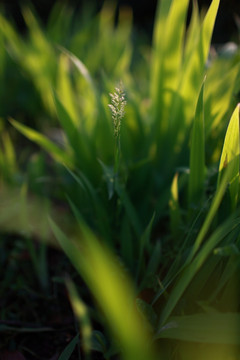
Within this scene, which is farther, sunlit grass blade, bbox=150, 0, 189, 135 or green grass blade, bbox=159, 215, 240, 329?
sunlit grass blade, bbox=150, 0, 189, 135

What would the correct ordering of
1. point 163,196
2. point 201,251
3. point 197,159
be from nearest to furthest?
point 201,251 < point 197,159 < point 163,196

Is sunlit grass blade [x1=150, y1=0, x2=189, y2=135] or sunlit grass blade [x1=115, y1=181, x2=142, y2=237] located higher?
sunlit grass blade [x1=150, y1=0, x2=189, y2=135]

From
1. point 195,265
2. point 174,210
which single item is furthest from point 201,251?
point 174,210

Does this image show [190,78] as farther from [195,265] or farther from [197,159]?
[195,265]

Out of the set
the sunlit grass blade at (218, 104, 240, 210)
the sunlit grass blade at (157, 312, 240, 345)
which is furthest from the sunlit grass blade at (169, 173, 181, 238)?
the sunlit grass blade at (157, 312, 240, 345)

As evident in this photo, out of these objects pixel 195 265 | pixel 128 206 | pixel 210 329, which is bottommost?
pixel 210 329

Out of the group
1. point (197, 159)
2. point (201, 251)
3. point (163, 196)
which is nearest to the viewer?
point (201, 251)

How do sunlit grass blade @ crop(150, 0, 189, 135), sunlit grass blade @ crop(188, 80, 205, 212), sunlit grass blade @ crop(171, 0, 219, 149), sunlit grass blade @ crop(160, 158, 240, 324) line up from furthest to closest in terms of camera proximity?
1. sunlit grass blade @ crop(150, 0, 189, 135)
2. sunlit grass blade @ crop(171, 0, 219, 149)
3. sunlit grass blade @ crop(188, 80, 205, 212)
4. sunlit grass blade @ crop(160, 158, 240, 324)

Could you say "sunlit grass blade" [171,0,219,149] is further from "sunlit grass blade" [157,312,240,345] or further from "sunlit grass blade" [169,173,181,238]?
"sunlit grass blade" [157,312,240,345]
